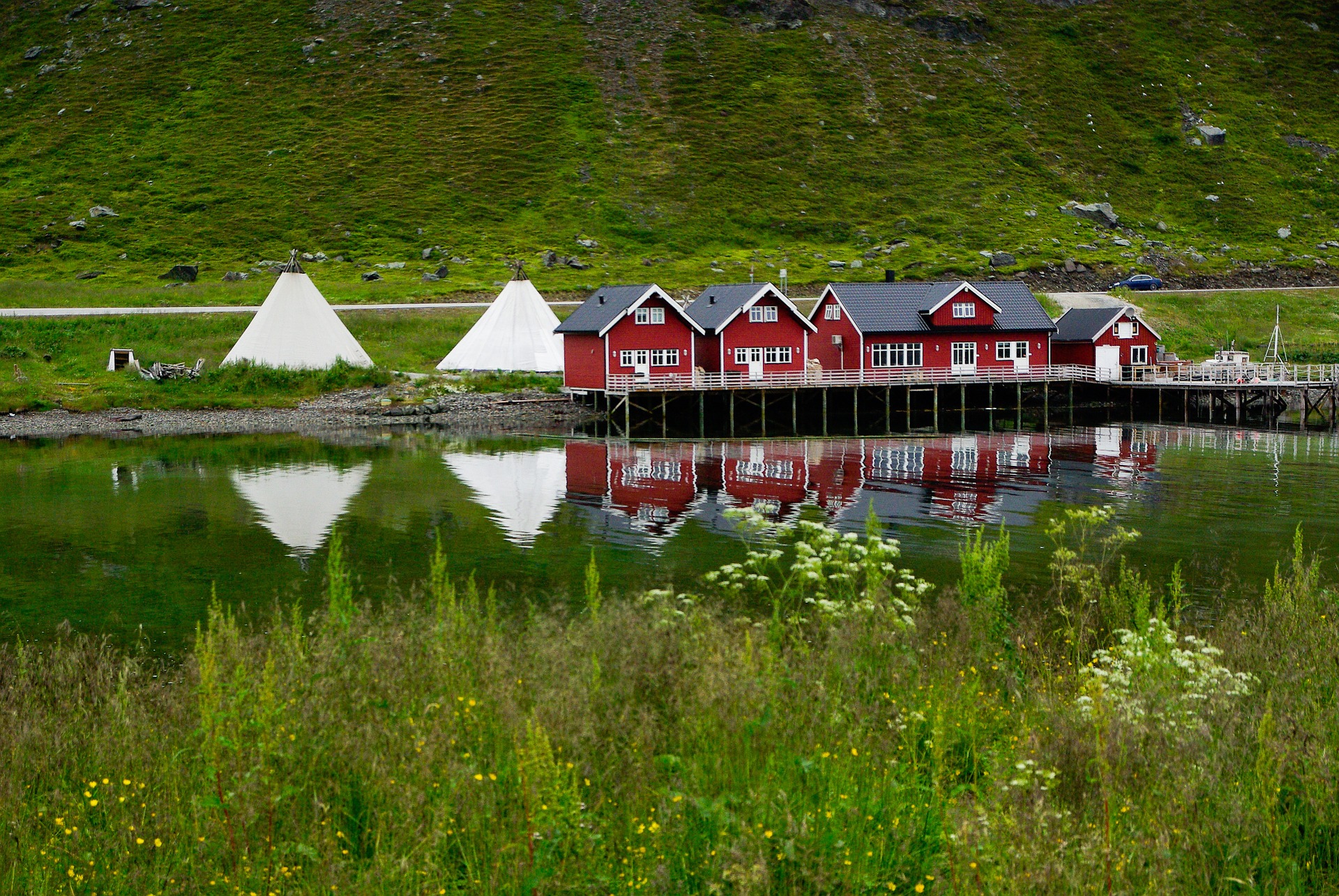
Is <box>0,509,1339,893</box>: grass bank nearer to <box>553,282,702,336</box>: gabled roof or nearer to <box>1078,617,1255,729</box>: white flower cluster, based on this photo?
<box>1078,617,1255,729</box>: white flower cluster

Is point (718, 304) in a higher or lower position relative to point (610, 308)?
higher

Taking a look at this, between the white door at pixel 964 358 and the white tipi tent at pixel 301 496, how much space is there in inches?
1364

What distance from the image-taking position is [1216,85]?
15262cm

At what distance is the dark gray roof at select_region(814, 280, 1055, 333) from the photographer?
67.8 m

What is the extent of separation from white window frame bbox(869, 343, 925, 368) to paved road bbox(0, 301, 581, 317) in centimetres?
2360

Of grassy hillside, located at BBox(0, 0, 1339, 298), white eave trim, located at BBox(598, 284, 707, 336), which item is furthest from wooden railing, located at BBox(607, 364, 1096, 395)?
grassy hillside, located at BBox(0, 0, 1339, 298)

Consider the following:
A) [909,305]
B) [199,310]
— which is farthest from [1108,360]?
[199,310]

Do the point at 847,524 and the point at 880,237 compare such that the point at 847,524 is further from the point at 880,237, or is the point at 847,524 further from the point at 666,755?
the point at 880,237

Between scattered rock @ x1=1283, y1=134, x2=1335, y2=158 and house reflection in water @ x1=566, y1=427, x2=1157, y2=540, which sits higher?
scattered rock @ x1=1283, y1=134, x2=1335, y2=158

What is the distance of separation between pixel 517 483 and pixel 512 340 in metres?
31.9

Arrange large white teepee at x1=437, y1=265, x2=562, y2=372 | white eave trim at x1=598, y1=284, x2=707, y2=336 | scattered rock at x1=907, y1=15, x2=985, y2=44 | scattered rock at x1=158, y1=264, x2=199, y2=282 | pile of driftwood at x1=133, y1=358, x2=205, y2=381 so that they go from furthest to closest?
scattered rock at x1=907, y1=15, x2=985, y2=44 < scattered rock at x1=158, y1=264, x2=199, y2=282 < large white teepee at x1=437, y1=265, x2=562, y2=372 < pile of driftwood at x1=133, y1=358, x2=205, y2=381 < white eave trim at x1=598, y1=284, x2=707, y2=336

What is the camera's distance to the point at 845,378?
65.8 metres

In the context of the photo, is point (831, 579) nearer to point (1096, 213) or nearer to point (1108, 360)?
point (1108, 360)

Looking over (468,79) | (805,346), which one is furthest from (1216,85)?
(805,346)
